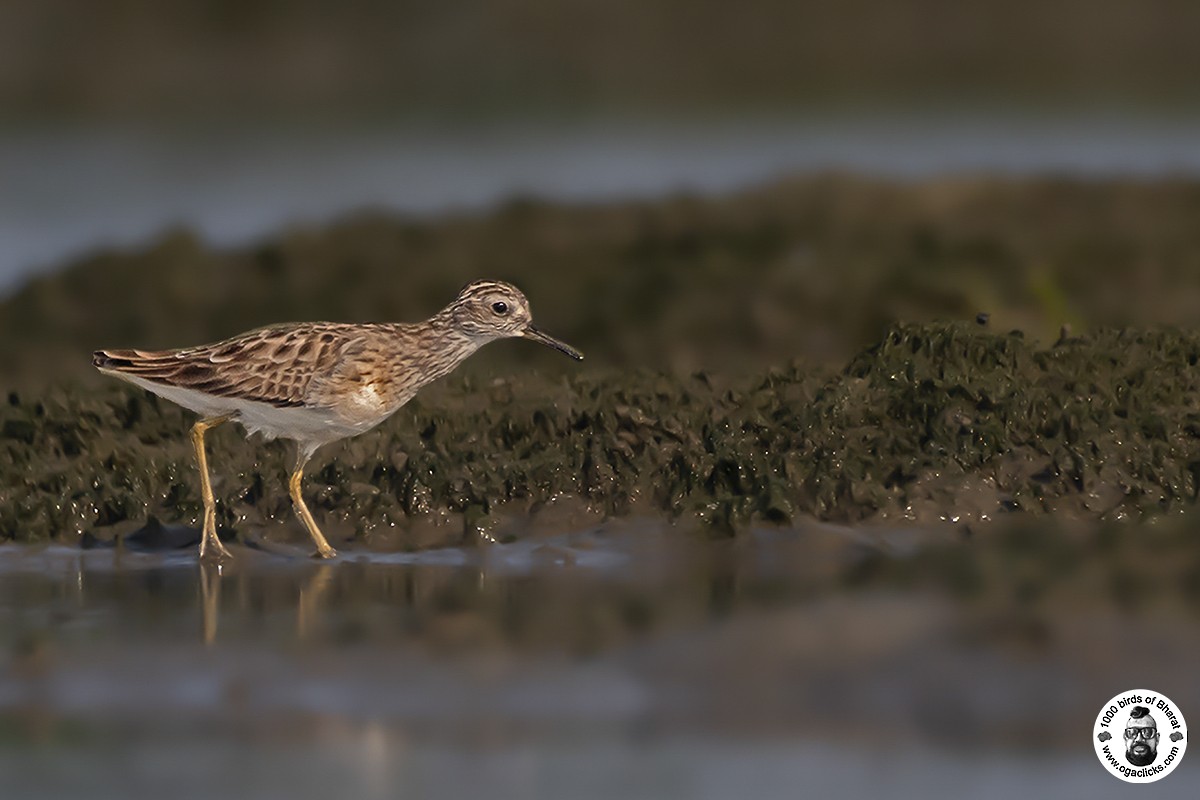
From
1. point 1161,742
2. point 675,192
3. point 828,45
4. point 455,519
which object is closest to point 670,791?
point 1161,742

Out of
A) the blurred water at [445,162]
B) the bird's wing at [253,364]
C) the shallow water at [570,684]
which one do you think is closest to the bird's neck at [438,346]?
the bird's wing at [253,364]

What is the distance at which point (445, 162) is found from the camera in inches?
897

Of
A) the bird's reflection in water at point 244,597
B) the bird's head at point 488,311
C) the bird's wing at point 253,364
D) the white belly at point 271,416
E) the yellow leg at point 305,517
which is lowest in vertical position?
the bird's reflection in water at point 244,597

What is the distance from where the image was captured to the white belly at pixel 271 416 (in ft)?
40.0

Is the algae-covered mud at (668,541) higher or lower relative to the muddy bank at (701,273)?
lower

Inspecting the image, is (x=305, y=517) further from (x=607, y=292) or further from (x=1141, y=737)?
(x=607, y=292)

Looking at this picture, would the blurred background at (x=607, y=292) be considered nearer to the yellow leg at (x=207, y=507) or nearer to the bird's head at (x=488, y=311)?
the yellow leg at (x=207, y=507)

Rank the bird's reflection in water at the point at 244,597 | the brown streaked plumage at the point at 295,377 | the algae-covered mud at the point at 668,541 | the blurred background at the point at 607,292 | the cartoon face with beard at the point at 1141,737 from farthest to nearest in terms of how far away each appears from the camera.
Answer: the brown streaked plumage at the point at 295,377 → the bird's reflection in water at the point at 244,597 → the blurred background at the point at 607,292 → the algae-covered mud at the point at 668,541 → the cartoon face with beard at the point at 1141,737

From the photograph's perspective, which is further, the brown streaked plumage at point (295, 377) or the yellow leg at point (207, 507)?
the brown streaked plumage at point (295, 377)

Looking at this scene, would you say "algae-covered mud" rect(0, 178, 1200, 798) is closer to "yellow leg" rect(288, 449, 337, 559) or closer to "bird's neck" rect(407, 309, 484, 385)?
"yellow leg" rect(288, 449, 337, 559)

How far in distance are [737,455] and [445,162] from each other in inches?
451

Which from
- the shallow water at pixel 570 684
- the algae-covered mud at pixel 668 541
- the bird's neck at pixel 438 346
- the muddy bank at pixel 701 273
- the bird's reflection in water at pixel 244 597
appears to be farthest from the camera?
the muddy bank at pixel 701 273

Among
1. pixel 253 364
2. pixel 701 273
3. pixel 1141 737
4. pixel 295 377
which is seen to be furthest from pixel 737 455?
pixel 701 273

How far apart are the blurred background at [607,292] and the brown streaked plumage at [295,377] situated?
1037 millimetres
